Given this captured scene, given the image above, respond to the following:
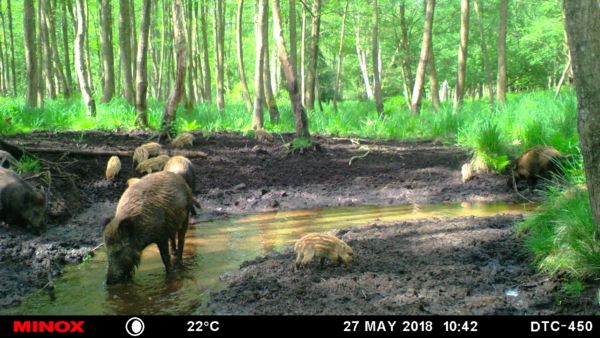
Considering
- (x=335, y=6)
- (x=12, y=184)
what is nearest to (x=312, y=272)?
(x=12, y=184)

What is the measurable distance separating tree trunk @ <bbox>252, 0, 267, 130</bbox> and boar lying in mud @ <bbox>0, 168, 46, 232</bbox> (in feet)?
28.1

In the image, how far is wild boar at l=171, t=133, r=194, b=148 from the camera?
13.0 m

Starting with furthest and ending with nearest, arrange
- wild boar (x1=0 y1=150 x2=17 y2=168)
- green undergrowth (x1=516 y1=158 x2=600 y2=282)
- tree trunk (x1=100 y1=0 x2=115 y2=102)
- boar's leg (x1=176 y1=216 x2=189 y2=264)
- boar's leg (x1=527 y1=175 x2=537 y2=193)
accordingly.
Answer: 1. tree trunk (x1=100 y1=0 x2=115 y2=102)
2. boar's leg (x1=527 y1=175 x2=537 y2=193)
3. wild boar (x1=0 y1=150 x2=17 y2=168)
4. boar's leg (x1=176 y1=216 x2=189 y2=264)
5. green undergrowth (x1=516 y1=158 x2=600 y2=282)

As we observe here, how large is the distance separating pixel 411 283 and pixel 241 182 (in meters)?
6.55

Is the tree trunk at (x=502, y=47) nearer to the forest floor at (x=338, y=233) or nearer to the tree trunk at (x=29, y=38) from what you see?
the forest floor at (x=338, y=233)

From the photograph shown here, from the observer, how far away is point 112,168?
10203mm

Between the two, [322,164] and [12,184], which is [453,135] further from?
[12,184]

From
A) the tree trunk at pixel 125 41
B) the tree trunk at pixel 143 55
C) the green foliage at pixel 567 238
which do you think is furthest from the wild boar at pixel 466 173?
the tree trunk at pixel 125 41

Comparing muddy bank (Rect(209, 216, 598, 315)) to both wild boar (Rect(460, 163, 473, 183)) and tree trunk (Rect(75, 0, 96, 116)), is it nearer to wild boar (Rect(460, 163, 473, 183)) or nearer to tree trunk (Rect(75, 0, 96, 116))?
wild boar (Rect(460, 163, 473, 183))

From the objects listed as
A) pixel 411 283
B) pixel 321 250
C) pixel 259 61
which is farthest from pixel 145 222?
pixel 259 61

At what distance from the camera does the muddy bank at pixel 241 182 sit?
7039 millimetres

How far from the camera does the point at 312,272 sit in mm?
5207

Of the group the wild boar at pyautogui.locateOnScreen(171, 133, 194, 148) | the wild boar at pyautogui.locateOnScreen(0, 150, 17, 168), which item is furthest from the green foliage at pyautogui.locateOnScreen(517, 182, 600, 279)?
the wild boar at pyautogui.locateOnScreen(171, 133, 194, 148)

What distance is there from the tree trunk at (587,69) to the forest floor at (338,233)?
1.11 metres
